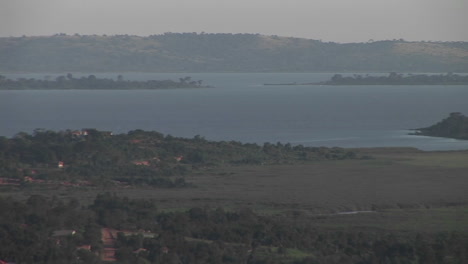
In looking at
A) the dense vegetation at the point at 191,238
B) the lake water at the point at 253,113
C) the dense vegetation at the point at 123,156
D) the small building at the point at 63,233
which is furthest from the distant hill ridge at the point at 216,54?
the small building at the point at 63,233

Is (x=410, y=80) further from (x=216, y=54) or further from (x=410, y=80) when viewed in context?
(x=216, y=54)

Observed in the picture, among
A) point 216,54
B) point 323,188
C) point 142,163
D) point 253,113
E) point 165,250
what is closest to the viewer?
point 165,250

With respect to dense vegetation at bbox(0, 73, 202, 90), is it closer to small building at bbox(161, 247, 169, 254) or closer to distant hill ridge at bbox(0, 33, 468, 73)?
distant hill ridge at bbox(0, 33, 468, 73)

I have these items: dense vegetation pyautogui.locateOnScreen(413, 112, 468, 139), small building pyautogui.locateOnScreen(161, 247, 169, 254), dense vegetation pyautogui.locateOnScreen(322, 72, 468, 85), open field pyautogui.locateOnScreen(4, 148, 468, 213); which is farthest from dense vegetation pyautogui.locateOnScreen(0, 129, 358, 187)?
dense vegetation pyautogui.locateOnScreen(322, 72, 468, 85)

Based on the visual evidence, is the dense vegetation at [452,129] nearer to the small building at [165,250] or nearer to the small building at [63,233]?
the small building at [63,233]

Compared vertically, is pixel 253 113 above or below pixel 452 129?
below

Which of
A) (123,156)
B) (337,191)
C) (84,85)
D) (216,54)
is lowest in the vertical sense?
(337,191)

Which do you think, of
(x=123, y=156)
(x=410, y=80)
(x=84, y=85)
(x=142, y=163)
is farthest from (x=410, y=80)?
(x=142, y=163)
